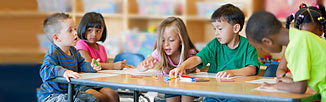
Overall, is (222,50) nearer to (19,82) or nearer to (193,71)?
(193,71)

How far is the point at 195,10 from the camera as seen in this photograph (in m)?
3.27

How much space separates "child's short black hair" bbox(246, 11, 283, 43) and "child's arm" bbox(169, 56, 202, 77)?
503 mm

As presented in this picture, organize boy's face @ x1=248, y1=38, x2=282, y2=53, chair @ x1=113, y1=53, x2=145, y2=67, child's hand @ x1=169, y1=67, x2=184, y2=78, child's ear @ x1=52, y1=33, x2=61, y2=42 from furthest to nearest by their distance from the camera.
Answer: chair @ x1=113, y1=53, x2=145, y2=67, child's ear @ x1=52, y1=33, x2=61, y2=42, child's hand @ x1=169, y1=67, x2=184, y2=78, boy's face @ x1=248, y1=38, x2=282, y2=53

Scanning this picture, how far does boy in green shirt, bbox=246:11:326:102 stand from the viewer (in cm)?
96

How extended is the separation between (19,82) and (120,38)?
340cm

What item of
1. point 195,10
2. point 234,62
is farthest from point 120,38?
point 234,62

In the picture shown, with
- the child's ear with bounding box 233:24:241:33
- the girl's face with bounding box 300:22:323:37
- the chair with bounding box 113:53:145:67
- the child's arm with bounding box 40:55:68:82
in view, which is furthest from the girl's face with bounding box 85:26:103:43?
the girl's face with bounding box 300:22:323:37

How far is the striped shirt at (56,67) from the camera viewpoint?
149 centimetres

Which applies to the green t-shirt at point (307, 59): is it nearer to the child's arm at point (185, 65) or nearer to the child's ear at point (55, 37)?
→ the child's arm at point (185, 65)

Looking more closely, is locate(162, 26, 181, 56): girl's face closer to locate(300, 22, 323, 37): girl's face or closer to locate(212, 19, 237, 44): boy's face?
locate(212, 19, 237, 44): boy's face

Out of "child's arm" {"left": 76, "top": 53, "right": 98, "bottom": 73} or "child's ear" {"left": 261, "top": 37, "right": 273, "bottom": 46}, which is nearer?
"child's ear" {"left": 261, "top": 37, "right": 273, "bottom": 46}

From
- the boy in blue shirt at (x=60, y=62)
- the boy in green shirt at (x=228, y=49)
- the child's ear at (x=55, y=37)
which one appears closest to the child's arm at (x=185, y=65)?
the boy in green shirt at (x=228, y=49)

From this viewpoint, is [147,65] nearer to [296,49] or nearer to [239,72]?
[239,72]

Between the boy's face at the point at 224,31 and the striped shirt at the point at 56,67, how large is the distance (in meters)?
0.69
